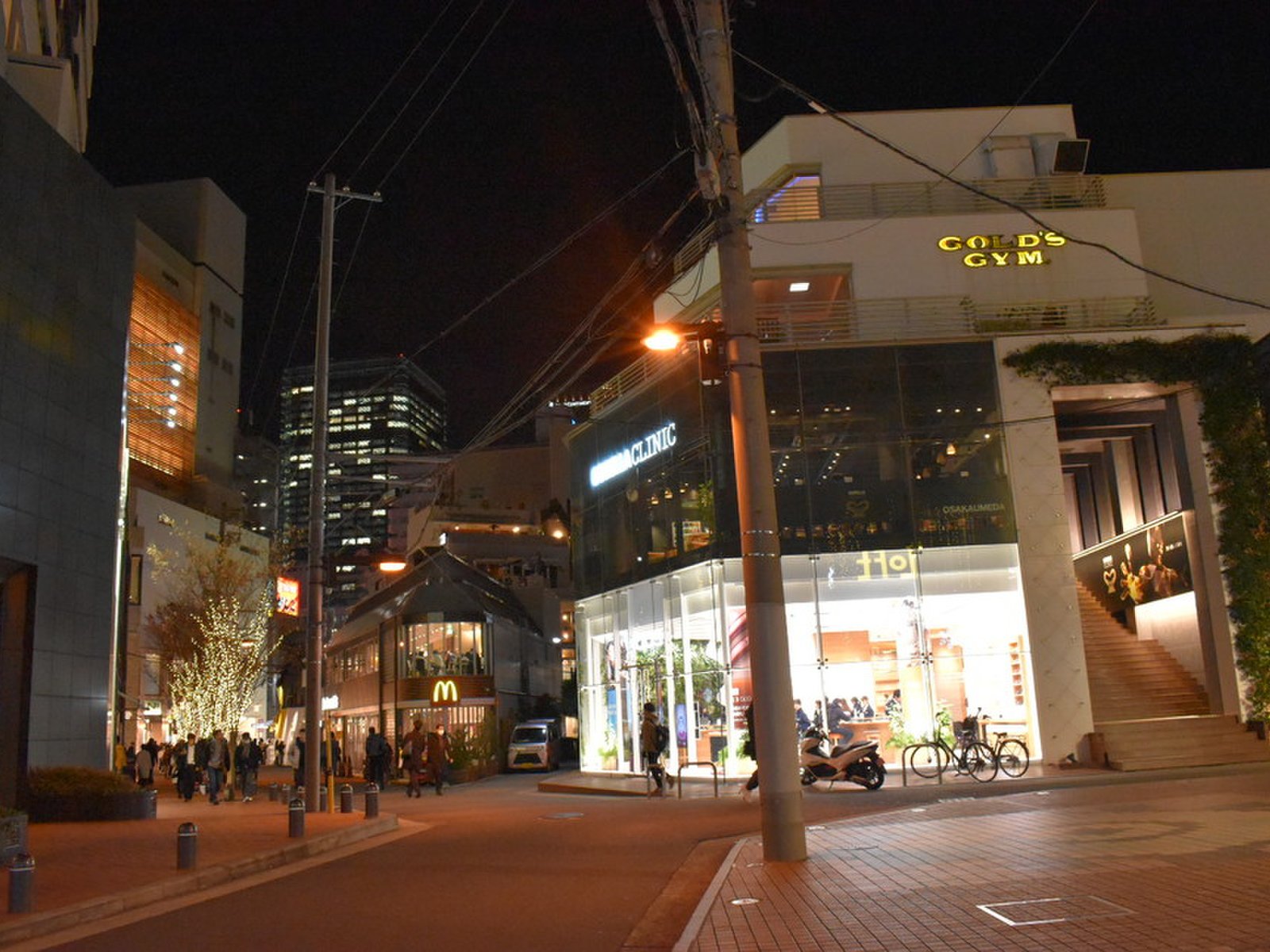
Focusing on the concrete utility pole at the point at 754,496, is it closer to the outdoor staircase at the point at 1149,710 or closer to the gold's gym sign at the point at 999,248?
the outdoor staircase at the point at 1149,710

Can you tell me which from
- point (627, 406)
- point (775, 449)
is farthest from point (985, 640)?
point (627, 406)

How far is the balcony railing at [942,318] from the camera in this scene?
86.0 feet

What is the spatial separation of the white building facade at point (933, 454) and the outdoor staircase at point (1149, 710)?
16 cm

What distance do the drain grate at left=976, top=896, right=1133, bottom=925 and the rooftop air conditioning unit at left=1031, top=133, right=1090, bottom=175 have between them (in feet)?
81.6

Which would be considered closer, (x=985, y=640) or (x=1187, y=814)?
(x=1187, y=814)

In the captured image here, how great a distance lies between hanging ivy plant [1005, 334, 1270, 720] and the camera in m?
23.3

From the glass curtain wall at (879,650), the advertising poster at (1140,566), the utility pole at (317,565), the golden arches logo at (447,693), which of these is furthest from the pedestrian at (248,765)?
the advertising poster at (1140,566)

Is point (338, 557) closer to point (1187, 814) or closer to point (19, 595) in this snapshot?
point (19, 595)

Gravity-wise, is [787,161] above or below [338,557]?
above

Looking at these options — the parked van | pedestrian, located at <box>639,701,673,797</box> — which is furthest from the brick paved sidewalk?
the parked van

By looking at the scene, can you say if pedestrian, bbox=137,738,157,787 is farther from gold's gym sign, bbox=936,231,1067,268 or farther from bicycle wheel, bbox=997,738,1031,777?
gold's gym sign, bbox=936,231,1067,268

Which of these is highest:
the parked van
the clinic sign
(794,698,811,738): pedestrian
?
the clinic sign

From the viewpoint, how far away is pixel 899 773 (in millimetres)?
23281

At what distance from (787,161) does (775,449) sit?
902 centimetres
